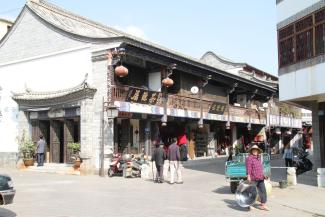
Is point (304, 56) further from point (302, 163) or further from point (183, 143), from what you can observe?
point (183, 143)

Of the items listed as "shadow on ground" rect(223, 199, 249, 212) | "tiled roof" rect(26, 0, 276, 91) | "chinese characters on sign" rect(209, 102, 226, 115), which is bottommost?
"shadow on ground" rect(223, 199, 249, 212)

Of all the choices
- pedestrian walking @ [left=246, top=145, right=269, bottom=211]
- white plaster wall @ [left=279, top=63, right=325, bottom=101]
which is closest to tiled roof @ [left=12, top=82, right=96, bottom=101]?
white plaster wall @ [left=279, top=63, right=325, bottom=101]

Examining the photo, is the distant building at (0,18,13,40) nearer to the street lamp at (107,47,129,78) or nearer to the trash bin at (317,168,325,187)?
the street lamp at (107,47,129,78)

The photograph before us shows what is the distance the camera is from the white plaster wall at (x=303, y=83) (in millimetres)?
16422

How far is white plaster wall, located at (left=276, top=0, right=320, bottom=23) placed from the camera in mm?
17250

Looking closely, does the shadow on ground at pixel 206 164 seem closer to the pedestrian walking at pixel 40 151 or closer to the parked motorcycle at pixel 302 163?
the parked motorcycle at pixel 302 163

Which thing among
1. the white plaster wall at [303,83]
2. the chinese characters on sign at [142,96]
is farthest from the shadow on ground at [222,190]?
the chinese characters on sign at [142,96]

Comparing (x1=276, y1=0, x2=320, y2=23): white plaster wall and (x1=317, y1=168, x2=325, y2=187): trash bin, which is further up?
(x1=276, y1=0, x2=320, y2=23): white plaster wall

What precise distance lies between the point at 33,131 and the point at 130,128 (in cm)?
532

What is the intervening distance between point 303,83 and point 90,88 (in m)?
9.58

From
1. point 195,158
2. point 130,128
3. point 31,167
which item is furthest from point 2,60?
point 195,158

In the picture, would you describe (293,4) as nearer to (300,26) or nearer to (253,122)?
(300,26)

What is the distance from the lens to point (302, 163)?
76.3ft

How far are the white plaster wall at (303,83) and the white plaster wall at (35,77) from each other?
9131 millimetres
